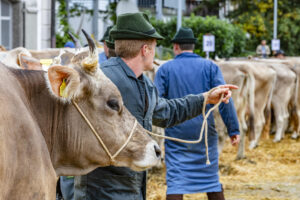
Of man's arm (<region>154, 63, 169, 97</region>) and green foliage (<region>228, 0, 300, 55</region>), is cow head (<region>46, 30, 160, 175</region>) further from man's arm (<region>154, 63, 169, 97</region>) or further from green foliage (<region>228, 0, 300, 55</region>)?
green foliage (<region>228, 0, 300, 55</region>)

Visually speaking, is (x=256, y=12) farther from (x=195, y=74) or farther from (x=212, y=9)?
(x=195, y=74)

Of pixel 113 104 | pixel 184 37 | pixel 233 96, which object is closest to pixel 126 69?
pixel 113 104

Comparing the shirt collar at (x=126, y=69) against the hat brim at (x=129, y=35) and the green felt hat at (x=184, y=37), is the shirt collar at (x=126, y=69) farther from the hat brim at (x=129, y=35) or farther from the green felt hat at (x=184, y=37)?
the green felt hat at (x=184, y=37)

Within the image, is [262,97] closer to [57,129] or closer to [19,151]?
[57,129]

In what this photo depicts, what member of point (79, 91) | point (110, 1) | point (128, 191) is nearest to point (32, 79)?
point (79, 91)

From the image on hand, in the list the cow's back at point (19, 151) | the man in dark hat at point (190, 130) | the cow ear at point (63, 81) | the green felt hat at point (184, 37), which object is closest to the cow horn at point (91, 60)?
the cow ear at point (63, 81)

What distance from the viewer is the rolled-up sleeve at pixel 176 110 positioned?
3842 millimetres

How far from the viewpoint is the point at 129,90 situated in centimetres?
344

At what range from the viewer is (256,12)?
3400cm

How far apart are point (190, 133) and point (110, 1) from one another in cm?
1820

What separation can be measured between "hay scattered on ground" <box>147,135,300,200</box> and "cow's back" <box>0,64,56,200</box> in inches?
173

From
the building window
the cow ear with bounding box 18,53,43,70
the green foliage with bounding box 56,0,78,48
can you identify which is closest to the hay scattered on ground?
the cow ear with bounding box 18,53,43,70

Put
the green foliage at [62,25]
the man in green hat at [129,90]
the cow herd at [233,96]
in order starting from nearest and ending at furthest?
the cow herd at [233,96] < the man in green hat at [129,90] < the green foliage at [62,25]

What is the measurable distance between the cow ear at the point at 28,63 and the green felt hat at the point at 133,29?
1324 millimetres
